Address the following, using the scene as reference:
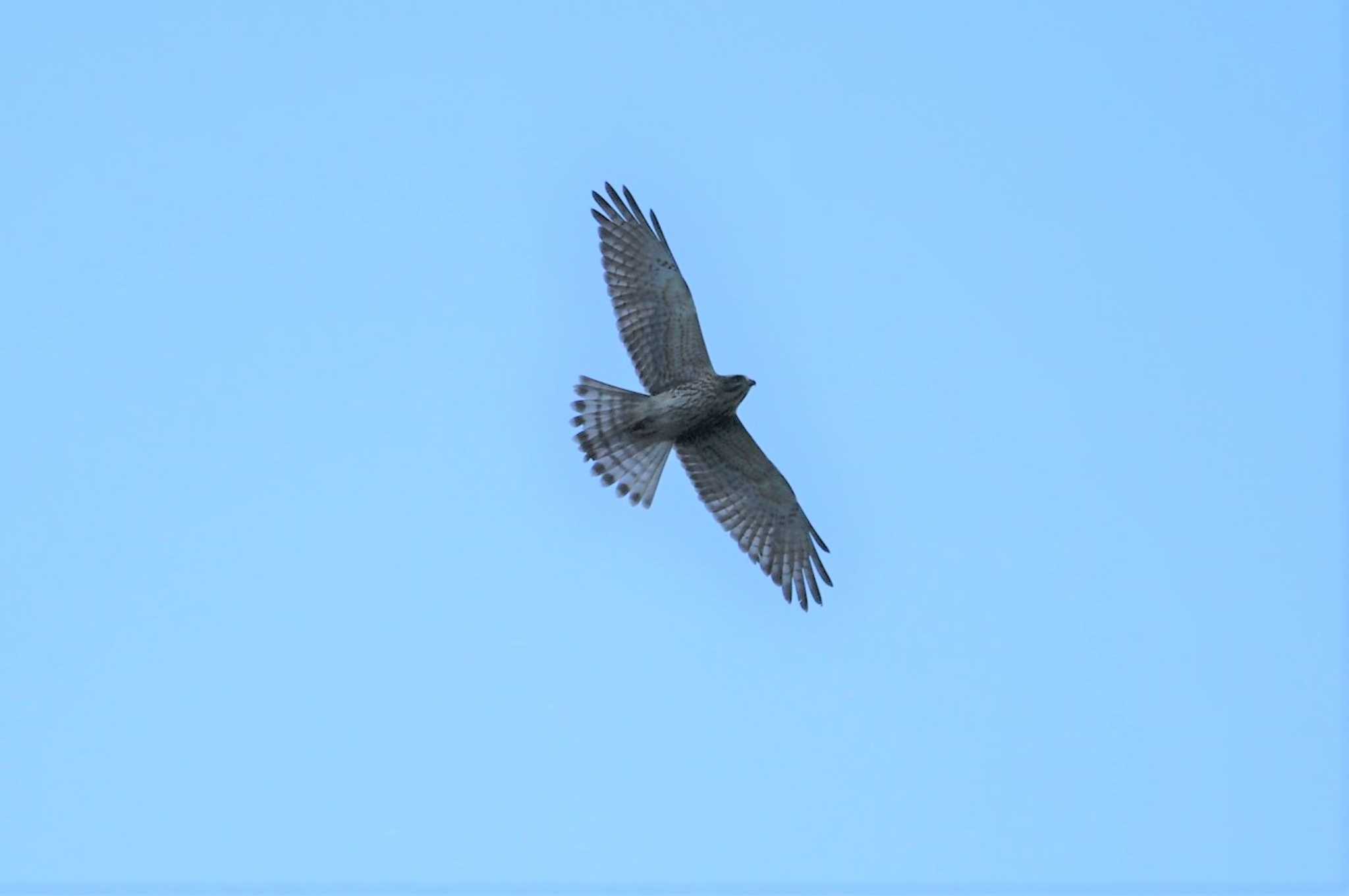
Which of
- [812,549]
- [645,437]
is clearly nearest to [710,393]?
[645,437]

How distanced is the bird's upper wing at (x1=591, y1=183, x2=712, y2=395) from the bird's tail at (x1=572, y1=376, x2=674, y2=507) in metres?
0.46

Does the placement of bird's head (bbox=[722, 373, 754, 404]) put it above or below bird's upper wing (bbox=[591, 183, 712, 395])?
below

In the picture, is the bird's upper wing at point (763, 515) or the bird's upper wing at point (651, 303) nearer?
the bird's upper wing at point (651, 303)

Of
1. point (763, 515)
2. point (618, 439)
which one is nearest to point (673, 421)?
point (618, 439)

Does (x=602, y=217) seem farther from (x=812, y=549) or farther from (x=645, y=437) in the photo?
(x=812, y=549)

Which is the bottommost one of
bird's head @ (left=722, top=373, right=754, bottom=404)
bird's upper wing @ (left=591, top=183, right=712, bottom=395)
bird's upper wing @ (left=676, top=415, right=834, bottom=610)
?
bird's upper wing @ (left=676, top=415, right=834, bottom=610)

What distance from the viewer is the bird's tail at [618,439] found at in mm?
20609

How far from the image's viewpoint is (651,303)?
21.2m

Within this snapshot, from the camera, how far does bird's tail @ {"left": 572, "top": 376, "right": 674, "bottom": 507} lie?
20.6 metres

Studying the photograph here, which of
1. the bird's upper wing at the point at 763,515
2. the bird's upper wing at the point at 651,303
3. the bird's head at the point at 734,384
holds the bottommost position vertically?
the bird's upper wing at the point at 763,515

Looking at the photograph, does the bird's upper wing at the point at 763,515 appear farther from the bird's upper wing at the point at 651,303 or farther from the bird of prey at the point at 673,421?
the bird's upper wing at the point at 651,303

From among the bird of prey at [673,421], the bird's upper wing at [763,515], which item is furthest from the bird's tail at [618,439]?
the bird's upper wing at [763,515]

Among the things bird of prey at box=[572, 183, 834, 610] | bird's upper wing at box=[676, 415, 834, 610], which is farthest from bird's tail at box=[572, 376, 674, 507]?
bird's upper wing at box=[676, 415, 834, 610]

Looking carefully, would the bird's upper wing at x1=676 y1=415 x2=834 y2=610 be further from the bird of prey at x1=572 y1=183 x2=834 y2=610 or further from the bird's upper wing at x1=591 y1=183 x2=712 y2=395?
the bird's upper wing at x1=591 y1=183 x2=712 y2=395
